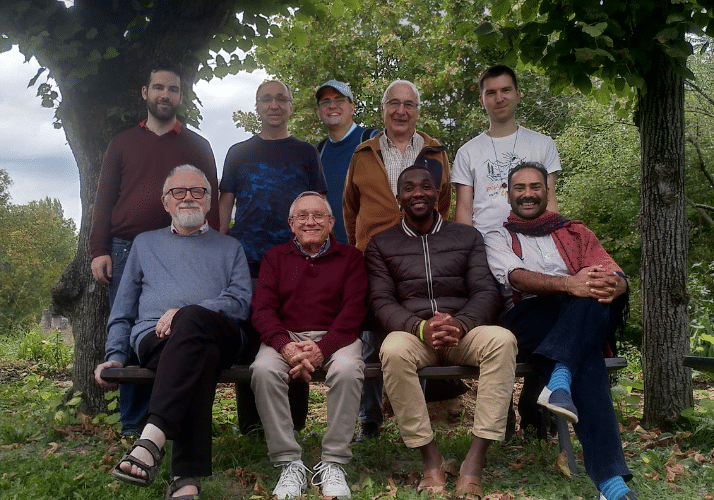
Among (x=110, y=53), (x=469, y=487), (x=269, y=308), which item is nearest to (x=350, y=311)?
(x=269, y=308)

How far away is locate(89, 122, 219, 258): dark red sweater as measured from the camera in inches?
175

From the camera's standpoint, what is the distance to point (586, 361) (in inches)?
143

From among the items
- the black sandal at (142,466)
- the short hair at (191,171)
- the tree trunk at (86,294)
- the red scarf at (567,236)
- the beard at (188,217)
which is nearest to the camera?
the black sandal at (142,466)

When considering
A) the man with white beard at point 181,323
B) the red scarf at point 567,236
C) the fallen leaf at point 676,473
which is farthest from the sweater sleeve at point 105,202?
the fallen leaf at point 676,473

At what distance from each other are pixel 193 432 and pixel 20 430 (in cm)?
234

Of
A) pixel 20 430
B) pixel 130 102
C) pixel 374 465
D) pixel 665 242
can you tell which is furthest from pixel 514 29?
pixel 20 430

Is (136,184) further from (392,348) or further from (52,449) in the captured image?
(392,348)

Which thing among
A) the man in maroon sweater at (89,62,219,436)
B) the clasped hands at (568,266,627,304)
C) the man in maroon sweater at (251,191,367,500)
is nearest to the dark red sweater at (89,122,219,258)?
the man in maroon sweater at (89,62,219,436)

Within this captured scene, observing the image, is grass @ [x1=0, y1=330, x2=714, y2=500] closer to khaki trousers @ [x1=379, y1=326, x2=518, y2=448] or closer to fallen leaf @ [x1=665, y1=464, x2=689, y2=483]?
fallen leaf @ [x1=665, y1=464, x2=689, y2=483]

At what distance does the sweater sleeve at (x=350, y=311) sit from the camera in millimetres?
3752

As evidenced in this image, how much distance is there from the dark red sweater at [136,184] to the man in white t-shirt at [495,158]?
1.89 meters

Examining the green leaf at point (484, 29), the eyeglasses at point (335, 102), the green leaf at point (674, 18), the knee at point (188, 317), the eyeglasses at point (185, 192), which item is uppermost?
the green leaf at point (484, 29)

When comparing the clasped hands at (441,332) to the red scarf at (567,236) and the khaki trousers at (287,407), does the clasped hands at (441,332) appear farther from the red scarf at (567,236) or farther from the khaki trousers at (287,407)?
the red scarf at (567,236)

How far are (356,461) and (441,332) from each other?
1244mm
